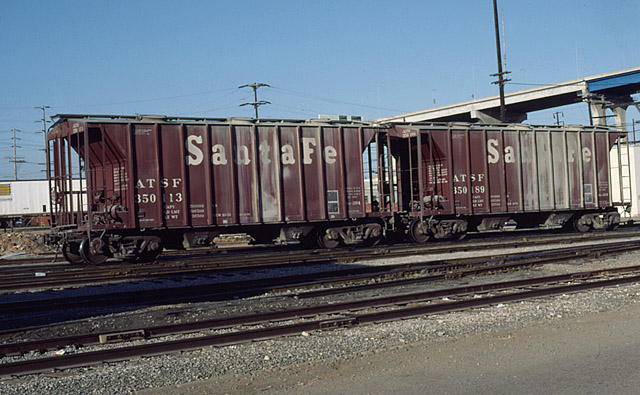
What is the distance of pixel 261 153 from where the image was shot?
1991 centimetres

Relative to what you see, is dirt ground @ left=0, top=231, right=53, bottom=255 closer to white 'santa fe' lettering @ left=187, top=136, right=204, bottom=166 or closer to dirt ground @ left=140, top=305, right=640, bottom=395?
white 'santa fe' lettering @ left=187, top=136, right=204, bottom=166

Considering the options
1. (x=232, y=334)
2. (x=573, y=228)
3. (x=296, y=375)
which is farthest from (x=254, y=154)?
(x=573, y=228)

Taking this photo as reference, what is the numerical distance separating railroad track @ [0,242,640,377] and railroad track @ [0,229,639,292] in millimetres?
5500

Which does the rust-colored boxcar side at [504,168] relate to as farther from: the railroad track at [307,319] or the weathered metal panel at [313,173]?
the railroad track at [307,319]

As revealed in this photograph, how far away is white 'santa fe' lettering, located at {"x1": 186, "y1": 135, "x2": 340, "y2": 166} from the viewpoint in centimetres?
1895

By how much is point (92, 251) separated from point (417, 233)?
35.5 feet

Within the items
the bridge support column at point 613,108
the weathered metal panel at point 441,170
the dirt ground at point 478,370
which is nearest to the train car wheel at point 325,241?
the weathered metal panel at point 441,170

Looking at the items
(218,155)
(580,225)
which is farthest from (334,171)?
(580,225)

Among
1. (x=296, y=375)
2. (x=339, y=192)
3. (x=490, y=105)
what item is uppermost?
(x=490, y=105)

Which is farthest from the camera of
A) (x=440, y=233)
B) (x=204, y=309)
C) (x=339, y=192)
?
(x=440, y=233)

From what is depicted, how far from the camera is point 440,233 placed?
74.7 ft

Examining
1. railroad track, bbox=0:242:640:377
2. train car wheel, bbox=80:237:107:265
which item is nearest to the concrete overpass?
train car wheel, bbox=80:237:107:265

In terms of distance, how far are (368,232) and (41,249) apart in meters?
14.8

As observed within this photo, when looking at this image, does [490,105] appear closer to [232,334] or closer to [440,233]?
[440,233]
